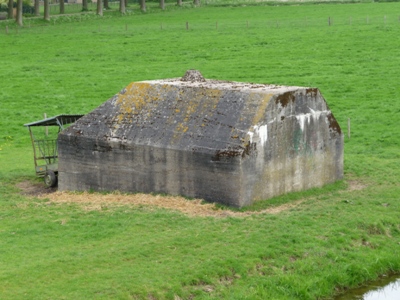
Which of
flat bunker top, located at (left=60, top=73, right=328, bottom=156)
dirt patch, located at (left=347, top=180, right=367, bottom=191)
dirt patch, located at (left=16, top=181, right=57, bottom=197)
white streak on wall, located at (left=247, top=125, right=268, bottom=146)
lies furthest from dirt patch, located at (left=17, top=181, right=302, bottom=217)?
dirt patch, located at (left=347, top=180, right=367, bottom=191)

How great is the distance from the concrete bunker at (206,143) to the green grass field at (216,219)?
29.2 inches

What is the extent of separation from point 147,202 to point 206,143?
2.13 m

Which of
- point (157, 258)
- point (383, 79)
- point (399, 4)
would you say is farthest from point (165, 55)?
point (157, 258)

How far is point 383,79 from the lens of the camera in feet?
133

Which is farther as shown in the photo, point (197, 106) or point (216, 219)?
point (197, 106)

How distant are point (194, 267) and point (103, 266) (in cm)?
180

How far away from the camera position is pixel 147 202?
21234 millimetres

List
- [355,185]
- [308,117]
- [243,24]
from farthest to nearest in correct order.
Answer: [243,24], [355,185], [308,117]

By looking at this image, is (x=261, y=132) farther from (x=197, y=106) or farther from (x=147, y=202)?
(x=147, y=202)

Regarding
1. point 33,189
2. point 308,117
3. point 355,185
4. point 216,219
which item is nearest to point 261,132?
point 308,117

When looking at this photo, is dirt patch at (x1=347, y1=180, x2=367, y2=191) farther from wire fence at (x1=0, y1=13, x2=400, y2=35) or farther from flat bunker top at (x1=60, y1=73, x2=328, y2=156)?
wire fence at (x1=0, y1=13, x2=400, y2=35)

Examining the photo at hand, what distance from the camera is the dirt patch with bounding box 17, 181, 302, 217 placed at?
20.4 metres

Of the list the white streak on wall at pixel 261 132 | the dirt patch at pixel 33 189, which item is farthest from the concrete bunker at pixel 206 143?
the dirt patch at pixel 33 189

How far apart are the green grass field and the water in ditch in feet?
0.72
